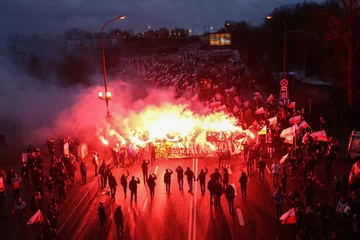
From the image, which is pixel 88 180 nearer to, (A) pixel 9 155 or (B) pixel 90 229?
(B) pixel 90 229

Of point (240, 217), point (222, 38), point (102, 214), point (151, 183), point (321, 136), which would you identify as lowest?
point (240, 217)

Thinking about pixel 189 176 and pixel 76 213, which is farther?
pixel 189 176

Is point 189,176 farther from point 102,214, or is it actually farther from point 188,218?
point 102,214

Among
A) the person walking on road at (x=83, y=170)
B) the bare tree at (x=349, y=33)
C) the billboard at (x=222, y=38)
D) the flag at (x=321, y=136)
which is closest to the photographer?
the person walking on road at (x=83, y=170)

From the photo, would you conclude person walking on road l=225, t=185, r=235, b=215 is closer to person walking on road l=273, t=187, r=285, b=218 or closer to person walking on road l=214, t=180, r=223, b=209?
person walking on road l=214, t=180, r=223, b=209

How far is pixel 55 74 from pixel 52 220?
1512 inches

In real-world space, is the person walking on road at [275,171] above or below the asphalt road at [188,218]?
above

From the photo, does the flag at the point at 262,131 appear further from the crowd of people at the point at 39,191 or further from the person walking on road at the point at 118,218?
the person walking on road at the point at 118,218

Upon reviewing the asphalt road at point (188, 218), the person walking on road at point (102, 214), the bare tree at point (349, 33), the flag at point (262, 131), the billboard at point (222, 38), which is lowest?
the asphalt road at point (188, 218)

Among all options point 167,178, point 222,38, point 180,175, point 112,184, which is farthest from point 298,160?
point 222,38

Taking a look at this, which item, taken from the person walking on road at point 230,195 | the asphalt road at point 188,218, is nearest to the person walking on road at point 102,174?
the asphalt road at point 188,218

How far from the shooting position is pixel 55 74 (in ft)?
155

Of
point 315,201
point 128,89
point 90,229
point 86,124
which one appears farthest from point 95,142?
point 128,89

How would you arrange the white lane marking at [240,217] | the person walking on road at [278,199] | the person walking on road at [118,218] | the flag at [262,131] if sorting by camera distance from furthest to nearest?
the flag at [262,131], the white lane marking at [240,217], the person walking on road at [278,199], the person walking on road at [118,218]
